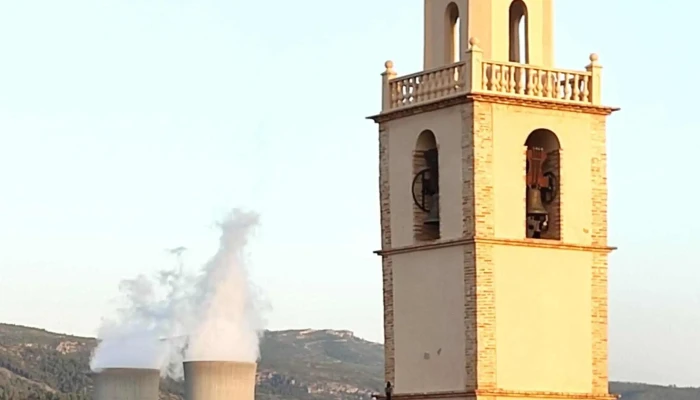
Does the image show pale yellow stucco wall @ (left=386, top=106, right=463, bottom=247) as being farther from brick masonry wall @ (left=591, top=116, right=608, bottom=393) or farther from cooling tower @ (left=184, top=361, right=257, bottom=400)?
cooling tower @ (left=184, top=361, right=257, bottom=400)

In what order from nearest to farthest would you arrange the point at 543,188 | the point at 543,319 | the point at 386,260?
the point at 543,319, the point at 543,188, the point at 386,260

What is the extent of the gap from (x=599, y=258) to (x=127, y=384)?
41.7 metres

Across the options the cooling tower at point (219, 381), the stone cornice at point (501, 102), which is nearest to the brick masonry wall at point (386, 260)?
the stone cornice at point (501, 102)

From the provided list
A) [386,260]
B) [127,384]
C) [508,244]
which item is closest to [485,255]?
[508,244]

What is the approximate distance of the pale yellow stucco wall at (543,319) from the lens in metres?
44.3

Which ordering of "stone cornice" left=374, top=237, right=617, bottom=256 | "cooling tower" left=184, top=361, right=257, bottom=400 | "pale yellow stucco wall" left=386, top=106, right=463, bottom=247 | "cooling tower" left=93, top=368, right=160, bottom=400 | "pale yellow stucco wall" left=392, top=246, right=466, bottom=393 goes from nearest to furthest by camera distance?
"stone cornice" left=374, top=237, right=617, bottom=256
"pale yellow stucco wall" left=392, top=246, right=466, bottom=393
"pale yellow stucco wall" left=386, top=106, right=463, bottom=247
"cooling tower" left=184, top=361, right=257, bottom=400
"cooling tower" left=93, top=368, right=160, bottom=400

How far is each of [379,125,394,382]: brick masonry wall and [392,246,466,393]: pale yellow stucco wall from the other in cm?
15

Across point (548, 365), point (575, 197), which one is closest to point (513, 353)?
point (548, 365)

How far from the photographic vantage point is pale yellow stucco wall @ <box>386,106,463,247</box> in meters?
44.8

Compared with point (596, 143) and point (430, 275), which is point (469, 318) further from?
point (596, 143)

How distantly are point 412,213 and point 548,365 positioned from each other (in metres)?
4.52

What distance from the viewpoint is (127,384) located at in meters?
84.4

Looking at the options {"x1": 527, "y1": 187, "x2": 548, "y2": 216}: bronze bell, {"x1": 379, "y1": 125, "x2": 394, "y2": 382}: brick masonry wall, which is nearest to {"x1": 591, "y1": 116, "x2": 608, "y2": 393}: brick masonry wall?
{"x1": 527, "y1": 187, "x2": 548, "y2": 216}: bronze bell

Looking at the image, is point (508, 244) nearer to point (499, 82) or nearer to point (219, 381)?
point (499, 82)
